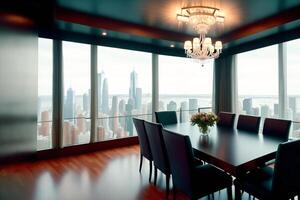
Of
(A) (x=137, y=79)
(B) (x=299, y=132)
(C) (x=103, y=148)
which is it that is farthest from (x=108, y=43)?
(B) (x=299, y=132)

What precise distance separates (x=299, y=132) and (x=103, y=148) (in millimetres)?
4272

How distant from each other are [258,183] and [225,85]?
4266mm

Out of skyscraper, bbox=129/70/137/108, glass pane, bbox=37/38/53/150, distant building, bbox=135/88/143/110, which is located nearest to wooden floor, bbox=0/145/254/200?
glass pane, bbox=37/38/53/150

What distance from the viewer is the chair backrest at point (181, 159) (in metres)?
2.02

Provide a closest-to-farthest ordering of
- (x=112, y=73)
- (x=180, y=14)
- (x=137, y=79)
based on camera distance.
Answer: (x=180, y=14) → (x=112, y=73) → (x=137, y=79)

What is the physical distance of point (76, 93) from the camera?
457 cm

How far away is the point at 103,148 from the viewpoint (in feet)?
15.6

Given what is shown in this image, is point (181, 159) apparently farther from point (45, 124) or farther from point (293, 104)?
point (293, 104)

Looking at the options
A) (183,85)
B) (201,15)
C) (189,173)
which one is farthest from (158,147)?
(183,85)

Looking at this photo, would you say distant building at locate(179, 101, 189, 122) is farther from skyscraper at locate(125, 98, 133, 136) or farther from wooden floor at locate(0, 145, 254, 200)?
wooden floor at locate(0, 145, 254, 200)

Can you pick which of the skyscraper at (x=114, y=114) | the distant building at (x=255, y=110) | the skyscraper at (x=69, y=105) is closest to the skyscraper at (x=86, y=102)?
the skyscraper at (x=69, y=105)

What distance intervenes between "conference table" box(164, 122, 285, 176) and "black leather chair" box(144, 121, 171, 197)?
0.39 meters

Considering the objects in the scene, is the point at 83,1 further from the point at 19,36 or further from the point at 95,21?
the point at 19,36

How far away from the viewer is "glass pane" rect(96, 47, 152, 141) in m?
4.95
